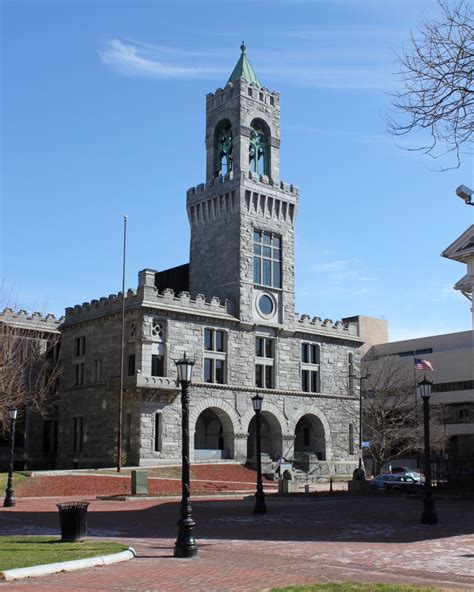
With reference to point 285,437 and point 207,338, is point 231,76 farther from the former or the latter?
point 285,437

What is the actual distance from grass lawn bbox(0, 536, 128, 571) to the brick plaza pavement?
769 mm

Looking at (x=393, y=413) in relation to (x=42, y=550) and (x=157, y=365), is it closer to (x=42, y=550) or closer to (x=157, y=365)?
(x=157, y=365)

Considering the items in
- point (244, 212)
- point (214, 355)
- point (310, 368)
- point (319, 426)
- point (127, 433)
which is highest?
point (244, 212)

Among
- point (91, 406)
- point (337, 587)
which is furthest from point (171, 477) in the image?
point (337, 587)

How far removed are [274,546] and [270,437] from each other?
40449 mm

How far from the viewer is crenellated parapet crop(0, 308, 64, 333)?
55.9m

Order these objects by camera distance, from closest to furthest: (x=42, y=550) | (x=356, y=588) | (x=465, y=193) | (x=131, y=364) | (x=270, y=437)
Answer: (x=356, y=588) < (x=42, y=550) < (x=465, y=193) < (x=131, y=364) < (x=270, y=437)

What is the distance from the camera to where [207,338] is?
53.4 metres

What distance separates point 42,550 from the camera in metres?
15.9

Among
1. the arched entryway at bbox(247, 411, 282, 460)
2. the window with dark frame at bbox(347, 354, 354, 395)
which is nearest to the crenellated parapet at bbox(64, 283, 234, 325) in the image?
the arched entryway at bbox(247, 411, 282, 460)

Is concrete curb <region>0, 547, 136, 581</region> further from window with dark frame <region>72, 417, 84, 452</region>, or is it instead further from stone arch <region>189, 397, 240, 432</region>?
window with dark frame <region>72, 417, 84, 452</region>

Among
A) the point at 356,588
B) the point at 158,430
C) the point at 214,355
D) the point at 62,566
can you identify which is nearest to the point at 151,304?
the point at 214,355

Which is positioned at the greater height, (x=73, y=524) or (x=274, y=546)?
(x=73, y=524)

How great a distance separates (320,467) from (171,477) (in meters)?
15.7
